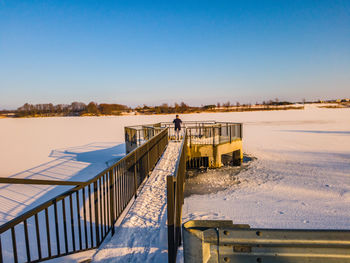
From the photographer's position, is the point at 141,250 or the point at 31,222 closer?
the point at 141,250

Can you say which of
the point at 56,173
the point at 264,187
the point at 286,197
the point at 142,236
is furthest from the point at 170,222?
the point at 56,173

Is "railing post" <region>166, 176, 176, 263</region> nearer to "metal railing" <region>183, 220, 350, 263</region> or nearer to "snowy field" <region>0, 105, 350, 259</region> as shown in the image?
"metal railing" <region>183, 220, 350, 263</region>

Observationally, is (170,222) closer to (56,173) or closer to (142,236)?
(142,236)

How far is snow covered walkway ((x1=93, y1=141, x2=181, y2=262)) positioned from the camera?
12.6ft

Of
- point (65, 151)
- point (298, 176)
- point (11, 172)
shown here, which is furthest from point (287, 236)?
point (65, 151)

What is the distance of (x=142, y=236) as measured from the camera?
4.45m

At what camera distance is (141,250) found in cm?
401

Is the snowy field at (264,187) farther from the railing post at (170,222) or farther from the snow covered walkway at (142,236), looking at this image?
the railing post at (170,222)

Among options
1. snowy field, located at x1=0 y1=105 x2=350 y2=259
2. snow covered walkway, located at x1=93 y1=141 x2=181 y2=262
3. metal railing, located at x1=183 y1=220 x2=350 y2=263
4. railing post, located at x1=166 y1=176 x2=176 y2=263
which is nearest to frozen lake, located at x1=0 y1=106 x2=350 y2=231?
snowy field, located at x1=0 y1=105 x2=350 y2=259

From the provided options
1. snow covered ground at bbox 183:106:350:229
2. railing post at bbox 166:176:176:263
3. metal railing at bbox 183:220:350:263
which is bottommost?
snow covered ground at bbox 183:106:350:229

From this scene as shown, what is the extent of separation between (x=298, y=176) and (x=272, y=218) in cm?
604

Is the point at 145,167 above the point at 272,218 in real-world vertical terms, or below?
above

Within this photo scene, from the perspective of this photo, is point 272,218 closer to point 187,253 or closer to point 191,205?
point 191,205

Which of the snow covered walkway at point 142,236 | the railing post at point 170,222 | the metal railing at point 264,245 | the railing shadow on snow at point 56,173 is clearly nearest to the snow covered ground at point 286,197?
the snow covered walkway at point 142,236
